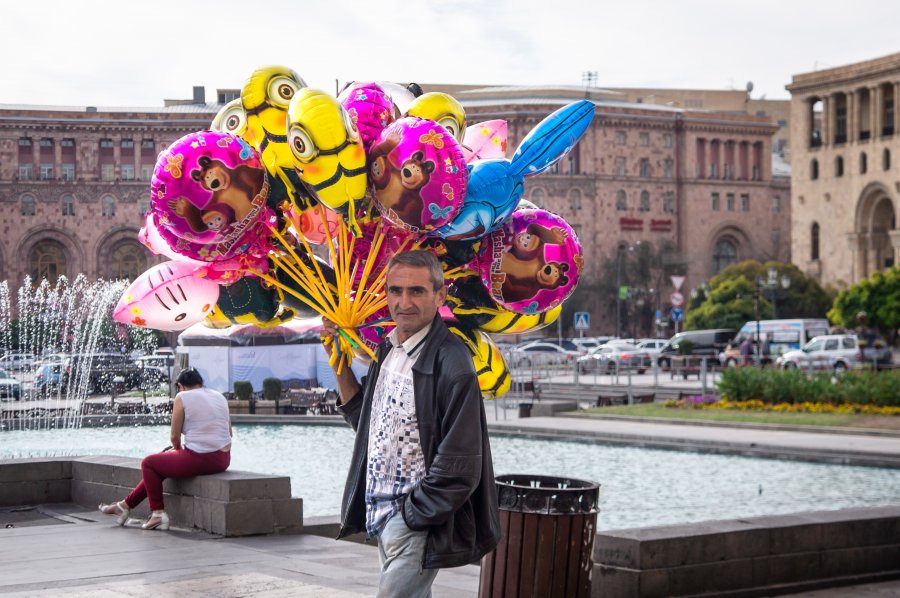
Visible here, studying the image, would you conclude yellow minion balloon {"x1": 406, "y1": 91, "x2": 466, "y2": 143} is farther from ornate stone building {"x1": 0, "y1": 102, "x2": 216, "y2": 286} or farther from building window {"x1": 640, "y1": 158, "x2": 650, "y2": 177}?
building window {"x1": 640, "y1": 158, "x2": 650, "y2": 177}

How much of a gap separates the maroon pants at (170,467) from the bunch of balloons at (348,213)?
257 centimetres

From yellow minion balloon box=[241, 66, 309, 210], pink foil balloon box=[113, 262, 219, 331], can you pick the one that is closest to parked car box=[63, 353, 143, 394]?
pink foil balloon box=[113, 262, 219, 331]

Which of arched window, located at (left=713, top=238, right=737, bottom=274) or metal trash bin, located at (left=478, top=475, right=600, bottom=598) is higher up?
arched window, located at (left=713, top=238, right=737, bottom=274)

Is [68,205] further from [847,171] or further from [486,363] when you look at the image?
[486,363]

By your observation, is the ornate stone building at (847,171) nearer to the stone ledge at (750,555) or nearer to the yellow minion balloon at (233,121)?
the stone ledge at (750,555)

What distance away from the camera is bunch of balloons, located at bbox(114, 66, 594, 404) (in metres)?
6.74

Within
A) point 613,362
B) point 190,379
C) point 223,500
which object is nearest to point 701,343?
point 613,362

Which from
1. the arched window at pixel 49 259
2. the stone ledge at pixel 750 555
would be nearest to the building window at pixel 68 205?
the arched window at pixel 49 259

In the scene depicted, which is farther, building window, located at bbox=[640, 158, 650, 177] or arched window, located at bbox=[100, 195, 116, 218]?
building window, located at bbox=[640, 158, 650, 177]

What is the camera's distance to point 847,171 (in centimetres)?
8694

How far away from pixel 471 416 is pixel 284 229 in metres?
2.77

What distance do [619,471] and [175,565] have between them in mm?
11605

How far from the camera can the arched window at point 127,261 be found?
271 ft

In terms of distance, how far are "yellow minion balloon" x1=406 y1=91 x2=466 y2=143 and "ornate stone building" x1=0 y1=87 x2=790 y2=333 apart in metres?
70.7
